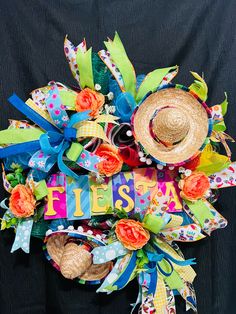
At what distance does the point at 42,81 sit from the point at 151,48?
1.08ft

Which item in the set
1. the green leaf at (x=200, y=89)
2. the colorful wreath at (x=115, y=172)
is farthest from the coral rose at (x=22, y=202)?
the green leaf at (x=200, y=89)

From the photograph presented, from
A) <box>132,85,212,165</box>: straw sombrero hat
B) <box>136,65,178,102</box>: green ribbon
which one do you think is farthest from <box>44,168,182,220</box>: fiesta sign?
<box>136,65,178,102</box>: green ribbon

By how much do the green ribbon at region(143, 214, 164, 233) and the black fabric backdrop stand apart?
0.29 meters

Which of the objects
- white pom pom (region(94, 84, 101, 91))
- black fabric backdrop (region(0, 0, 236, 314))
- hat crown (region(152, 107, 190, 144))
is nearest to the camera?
hat crown (region(152, 107, 190, 144))

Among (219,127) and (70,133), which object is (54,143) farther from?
(219,127)

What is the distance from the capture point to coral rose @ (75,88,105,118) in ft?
3.27

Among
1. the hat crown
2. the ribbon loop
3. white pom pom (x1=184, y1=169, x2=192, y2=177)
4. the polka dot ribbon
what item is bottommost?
the polka dot ribbon

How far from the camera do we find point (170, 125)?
3.03ft

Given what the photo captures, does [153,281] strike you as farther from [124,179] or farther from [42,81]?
[42,81]

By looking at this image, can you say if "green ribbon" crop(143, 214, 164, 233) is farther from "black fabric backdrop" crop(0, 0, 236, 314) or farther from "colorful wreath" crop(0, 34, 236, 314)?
"black fabric backdrop" crop(0, 0, 236, 314)

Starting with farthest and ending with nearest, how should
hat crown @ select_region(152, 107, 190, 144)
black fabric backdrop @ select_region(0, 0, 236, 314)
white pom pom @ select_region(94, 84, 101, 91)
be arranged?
black fabric backdrop @ select_region(0, 0, 236, 314), white pom pom @ select_region(94, 84, 101, 91), hat crown @ select_region(152, 107, 190, 144)

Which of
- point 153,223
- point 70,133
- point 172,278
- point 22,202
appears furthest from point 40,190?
point 172,278

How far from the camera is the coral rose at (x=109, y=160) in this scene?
3.25 feet

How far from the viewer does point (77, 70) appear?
40.8 inches
